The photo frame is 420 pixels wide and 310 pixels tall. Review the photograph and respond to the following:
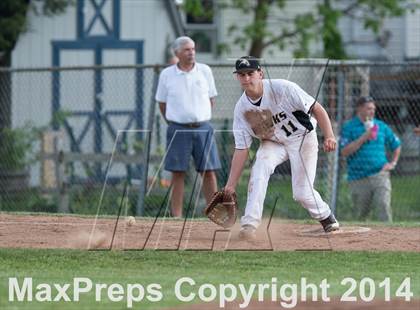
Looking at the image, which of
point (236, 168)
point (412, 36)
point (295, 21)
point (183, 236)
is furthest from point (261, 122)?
point (412, 36)

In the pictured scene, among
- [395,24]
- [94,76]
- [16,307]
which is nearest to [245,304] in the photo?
[16,307]

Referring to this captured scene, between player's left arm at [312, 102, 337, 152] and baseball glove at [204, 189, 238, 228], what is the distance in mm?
1069

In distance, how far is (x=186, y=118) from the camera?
1447 centimetres

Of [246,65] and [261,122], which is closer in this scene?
[246,65]

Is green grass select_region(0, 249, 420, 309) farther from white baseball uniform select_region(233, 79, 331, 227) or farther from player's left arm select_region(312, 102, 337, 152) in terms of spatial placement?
player's left arm select_region(312, 102, 337, 152)

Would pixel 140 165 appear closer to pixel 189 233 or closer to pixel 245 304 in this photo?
pixel 189 233

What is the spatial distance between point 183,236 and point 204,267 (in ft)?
5.65

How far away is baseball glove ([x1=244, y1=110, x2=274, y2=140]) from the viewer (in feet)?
37.2

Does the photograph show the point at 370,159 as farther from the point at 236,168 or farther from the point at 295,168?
the point at 236,168

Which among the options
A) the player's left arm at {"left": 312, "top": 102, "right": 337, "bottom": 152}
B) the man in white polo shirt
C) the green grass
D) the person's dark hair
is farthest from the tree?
the green grass

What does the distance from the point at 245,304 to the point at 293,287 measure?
3.01ft

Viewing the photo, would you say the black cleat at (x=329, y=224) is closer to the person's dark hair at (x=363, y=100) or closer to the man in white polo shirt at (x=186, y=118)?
the man in white polo shirt at (x=186, y=118)

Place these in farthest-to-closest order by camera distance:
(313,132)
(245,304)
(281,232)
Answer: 1. (281,232)
2. (313,132)
3. (245,304)

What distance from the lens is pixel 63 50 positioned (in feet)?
74.5
